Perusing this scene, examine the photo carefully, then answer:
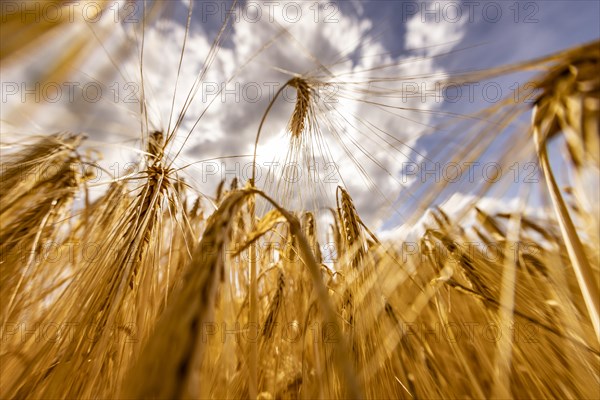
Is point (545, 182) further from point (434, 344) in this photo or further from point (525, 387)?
point (434, 344)

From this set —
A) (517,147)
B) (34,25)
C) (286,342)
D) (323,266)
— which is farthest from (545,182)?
(34,25)

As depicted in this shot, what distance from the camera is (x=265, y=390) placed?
109cm

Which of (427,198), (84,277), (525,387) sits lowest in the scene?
(525,387)

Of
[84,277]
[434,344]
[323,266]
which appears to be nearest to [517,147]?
[434,344]

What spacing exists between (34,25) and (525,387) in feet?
5.62

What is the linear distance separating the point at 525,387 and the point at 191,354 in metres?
1.10

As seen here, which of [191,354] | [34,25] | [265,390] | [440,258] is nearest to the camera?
[191,354]

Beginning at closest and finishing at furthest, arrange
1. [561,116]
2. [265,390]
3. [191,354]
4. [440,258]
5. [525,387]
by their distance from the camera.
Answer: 1. [191,354]
2. [561,116]
3. [525,387]
4. [265,390]
5. [440,258]

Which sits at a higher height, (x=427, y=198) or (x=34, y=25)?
(x=34, y=25)

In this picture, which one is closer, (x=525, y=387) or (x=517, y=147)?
(x=517, y=147)

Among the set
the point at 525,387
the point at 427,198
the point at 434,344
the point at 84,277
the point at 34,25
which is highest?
the point at 34,25

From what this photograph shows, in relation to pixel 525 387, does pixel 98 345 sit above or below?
above

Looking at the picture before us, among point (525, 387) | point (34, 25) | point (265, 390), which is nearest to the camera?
point (34, 25)

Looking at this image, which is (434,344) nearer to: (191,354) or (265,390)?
(265,390)
